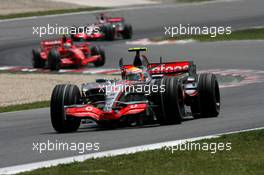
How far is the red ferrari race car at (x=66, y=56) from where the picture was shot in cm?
3409

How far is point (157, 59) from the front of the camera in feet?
119

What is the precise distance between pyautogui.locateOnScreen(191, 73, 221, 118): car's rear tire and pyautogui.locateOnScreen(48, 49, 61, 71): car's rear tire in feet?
53.0

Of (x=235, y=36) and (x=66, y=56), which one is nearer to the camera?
(x=66, y=56)

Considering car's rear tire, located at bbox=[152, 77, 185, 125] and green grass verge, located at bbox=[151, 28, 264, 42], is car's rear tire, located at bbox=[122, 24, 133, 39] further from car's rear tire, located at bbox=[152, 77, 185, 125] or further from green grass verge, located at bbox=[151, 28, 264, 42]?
car's rear tire, located at bbox=[152, 77, 185, 125]

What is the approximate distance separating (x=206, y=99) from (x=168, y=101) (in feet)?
5.84

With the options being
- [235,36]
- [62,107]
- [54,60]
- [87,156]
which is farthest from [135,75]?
[235,36]

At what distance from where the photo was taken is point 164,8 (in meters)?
61.7

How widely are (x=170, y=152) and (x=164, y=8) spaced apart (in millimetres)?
48939

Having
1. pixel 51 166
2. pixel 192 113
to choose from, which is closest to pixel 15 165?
pixel 51 166

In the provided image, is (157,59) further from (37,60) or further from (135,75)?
(135,75)

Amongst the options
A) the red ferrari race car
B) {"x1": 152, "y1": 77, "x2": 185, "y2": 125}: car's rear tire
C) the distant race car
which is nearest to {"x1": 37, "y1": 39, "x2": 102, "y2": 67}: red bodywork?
the red ferrari race car

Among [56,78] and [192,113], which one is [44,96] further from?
[192,113]

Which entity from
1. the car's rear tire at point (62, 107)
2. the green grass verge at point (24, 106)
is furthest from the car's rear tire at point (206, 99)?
the green grass verge at point (24, 106)

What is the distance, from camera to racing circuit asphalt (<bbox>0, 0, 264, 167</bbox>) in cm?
1506
